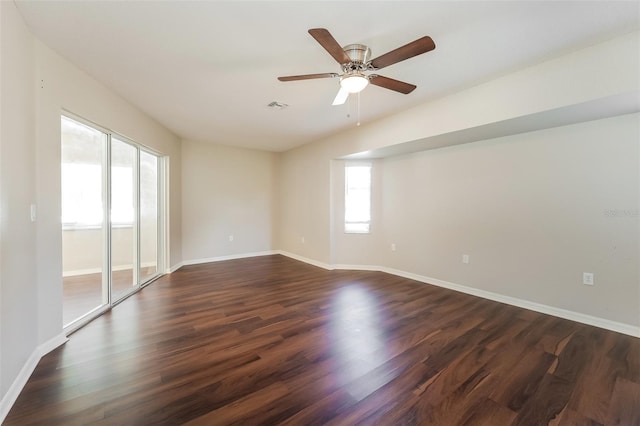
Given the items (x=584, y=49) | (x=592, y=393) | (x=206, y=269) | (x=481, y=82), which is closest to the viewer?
(x=592, y=393)

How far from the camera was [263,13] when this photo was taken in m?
1.75

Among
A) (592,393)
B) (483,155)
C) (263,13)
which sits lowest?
(592,393)

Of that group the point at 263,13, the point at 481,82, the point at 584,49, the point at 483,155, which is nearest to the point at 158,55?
the point at 263,13

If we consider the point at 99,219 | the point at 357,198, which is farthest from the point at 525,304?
the point at 99,219

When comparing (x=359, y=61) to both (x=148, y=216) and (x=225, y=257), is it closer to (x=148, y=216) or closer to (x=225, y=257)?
(x=148, y=216)

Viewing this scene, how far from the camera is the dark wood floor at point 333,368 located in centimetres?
155

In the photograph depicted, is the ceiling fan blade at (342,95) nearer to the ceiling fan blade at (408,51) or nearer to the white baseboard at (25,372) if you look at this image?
the ceiling fan blade at (408,51)

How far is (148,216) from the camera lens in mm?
4223

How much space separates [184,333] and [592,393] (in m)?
3.25

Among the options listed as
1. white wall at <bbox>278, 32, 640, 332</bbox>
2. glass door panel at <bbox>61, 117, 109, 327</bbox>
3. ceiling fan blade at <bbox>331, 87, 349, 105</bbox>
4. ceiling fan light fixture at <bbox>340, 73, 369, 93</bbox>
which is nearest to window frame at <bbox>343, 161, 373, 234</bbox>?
white wall at <bbox>278, 32, 640, 332</bbox>

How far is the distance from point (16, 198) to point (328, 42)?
2.35 metres

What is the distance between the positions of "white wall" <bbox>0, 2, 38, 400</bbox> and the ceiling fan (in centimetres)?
177

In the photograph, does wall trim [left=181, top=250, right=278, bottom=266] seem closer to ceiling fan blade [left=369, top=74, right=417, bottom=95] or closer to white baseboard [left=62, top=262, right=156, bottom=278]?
white baseboard [left=62, top=262, right=156, bottom=278]

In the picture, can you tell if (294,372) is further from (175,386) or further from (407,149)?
(407,149)
